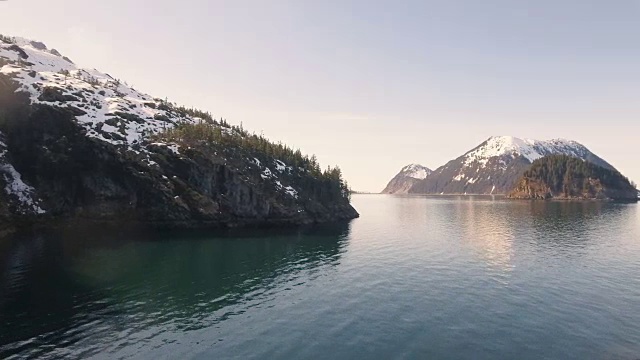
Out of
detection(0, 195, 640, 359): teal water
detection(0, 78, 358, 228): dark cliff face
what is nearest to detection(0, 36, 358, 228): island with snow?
detection(0, 78, 358, 228): dark cliff face

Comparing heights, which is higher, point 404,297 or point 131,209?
point 131,209

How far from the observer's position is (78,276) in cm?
7231

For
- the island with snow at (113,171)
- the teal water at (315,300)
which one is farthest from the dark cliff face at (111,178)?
the teal water at (315,300)

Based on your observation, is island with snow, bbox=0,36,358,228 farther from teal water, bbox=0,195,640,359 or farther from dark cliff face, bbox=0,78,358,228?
teal water, bbox=0,195,640,359

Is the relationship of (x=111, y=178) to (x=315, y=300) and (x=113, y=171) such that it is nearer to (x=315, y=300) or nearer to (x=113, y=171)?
(x=113, y=171)

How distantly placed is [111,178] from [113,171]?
3155mm

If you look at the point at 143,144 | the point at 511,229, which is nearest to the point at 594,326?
the point at 511,229

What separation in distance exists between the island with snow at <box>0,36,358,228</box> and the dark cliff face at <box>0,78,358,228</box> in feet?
1.14

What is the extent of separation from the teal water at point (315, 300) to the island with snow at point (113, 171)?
3029cm

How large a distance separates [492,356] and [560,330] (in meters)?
14.7

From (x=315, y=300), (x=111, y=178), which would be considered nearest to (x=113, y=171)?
(x=111, y=178)

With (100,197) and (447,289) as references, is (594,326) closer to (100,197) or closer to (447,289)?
(447,289)

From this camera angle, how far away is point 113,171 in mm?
149250

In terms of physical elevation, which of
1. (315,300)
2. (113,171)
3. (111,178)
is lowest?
(315,300)
